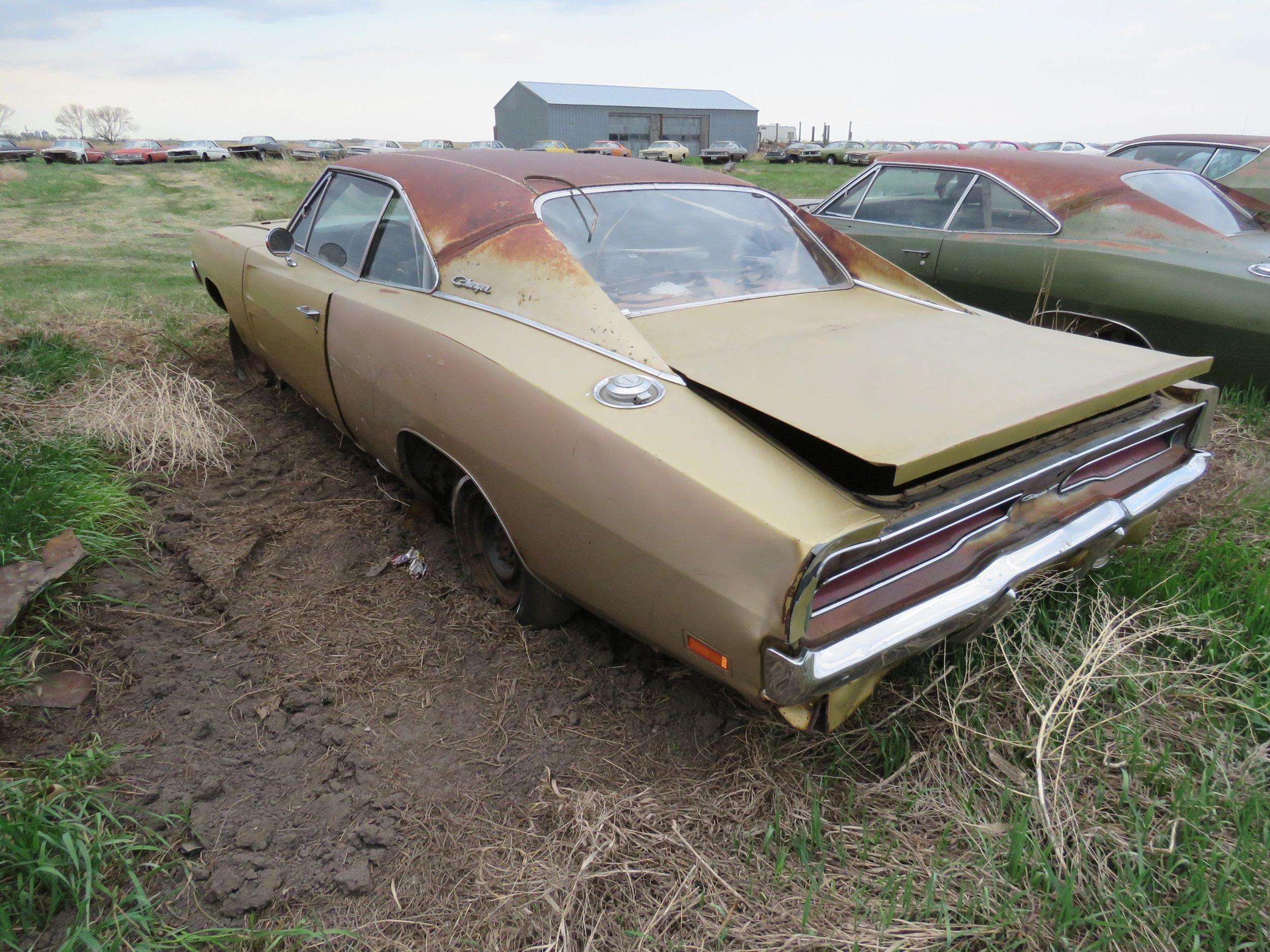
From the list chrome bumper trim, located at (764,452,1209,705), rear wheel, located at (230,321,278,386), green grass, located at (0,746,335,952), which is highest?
chrome bumper trim, located at (764,452,1209,705)

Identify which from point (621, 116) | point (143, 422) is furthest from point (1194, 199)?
point (621, 116)

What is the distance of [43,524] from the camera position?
9.34 ft

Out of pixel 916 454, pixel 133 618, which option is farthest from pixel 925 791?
pixel 133 618

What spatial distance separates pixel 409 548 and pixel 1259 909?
2.74 meters

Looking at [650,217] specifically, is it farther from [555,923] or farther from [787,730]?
[555,923]

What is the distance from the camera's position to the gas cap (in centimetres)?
199

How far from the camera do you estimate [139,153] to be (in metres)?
29.8

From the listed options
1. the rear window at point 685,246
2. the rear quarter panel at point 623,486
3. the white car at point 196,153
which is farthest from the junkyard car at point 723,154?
the rear quarter panel at point 623,486

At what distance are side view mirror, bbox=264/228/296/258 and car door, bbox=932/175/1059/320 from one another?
364 centimetres

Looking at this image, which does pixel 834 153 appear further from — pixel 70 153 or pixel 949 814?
pixel 949 814

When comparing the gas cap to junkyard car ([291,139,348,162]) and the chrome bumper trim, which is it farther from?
junkyard car ([291,139,348,162])

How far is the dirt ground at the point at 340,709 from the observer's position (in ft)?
6.31

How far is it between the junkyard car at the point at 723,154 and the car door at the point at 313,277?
3064cm

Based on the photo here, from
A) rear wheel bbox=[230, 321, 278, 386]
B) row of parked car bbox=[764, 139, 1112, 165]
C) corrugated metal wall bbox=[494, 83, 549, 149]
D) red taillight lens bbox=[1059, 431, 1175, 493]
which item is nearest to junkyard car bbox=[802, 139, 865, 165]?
row of parked car bbox=[764, 139, 1112, 165]
